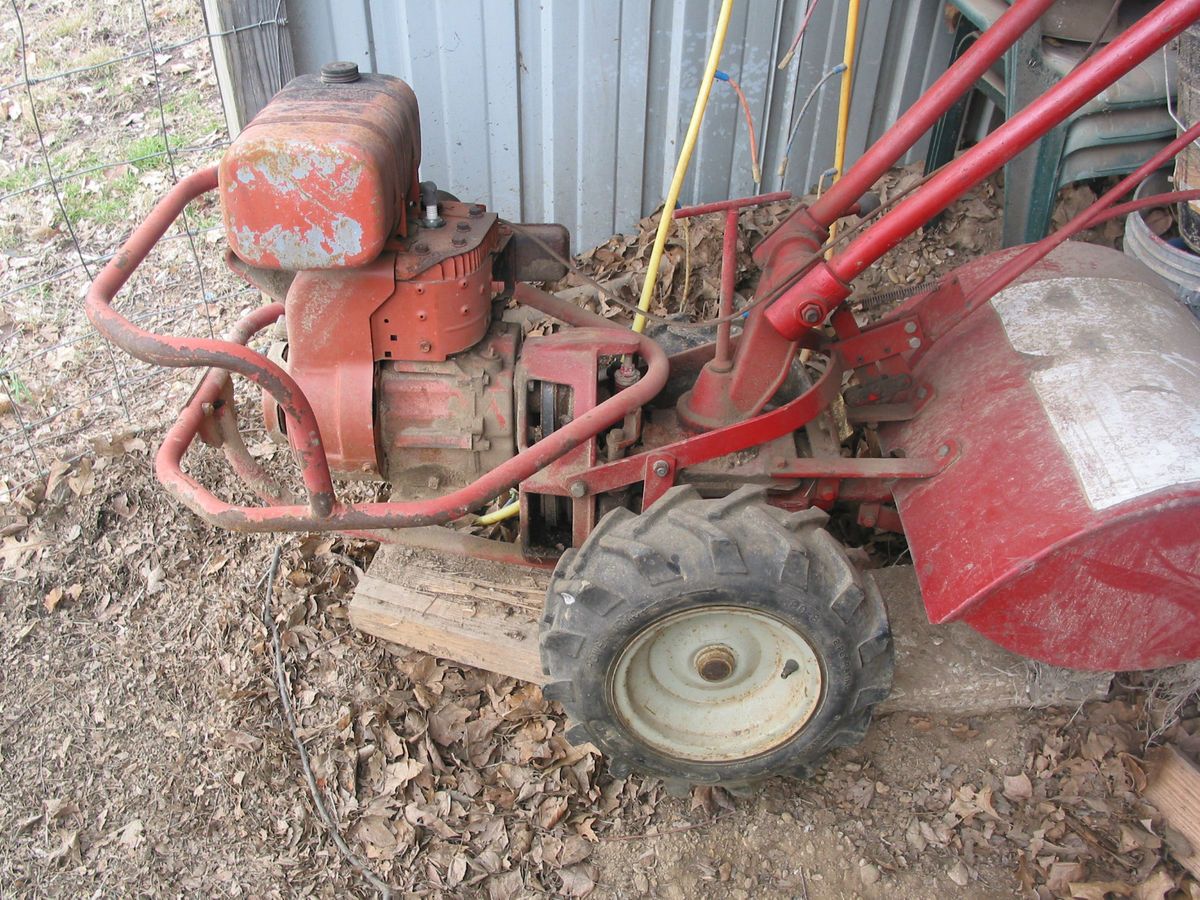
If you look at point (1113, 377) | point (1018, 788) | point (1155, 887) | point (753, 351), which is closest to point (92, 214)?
point (753, 351)

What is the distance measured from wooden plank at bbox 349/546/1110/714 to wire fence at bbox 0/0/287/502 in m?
1.45

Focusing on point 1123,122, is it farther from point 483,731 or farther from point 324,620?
point 324,620

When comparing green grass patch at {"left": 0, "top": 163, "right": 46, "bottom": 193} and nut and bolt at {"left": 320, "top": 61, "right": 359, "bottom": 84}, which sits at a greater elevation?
nut and bolt at {"left": 320, "top": 61, "right": 359, "bottom": 84}

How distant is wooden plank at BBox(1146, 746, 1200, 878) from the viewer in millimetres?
2764

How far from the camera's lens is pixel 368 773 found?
3.00 m

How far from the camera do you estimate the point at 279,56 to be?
4121 mm

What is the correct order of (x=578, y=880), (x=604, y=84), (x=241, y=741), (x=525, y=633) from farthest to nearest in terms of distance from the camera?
(x=604, y=84)
(x=525, y=633)
(x=241, y=741)
(x=578, y=880)

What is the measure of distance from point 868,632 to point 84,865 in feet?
7.37

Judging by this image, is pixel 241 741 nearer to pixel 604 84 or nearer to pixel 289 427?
pixel 289 427

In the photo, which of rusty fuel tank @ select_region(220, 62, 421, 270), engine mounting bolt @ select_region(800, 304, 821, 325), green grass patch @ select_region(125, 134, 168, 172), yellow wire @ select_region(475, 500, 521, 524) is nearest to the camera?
rusty fuel tank @ select_region(220, 62, 421, 270)

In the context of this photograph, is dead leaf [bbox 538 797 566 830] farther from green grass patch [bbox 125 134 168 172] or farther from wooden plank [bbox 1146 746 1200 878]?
green grass patch [bbox 125 134 168 172]

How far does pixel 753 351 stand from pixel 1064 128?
1886 mm

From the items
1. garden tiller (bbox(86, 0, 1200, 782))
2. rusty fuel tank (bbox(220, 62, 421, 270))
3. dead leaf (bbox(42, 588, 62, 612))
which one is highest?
rusty fuel tank (bbox(220, 62, 421, 270))

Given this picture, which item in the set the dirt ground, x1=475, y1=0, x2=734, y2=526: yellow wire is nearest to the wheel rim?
the dirt ground
